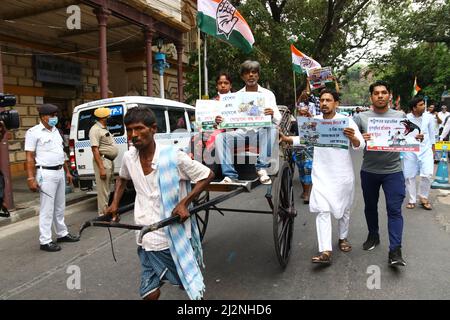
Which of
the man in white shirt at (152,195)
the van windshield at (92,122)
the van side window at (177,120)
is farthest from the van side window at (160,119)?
the man in white shirt at (152,195)

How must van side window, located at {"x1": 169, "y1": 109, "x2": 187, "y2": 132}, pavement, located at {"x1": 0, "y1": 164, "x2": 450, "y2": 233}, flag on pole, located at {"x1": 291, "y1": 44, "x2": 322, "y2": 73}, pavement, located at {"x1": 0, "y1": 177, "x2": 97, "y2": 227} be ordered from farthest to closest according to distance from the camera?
flag on pole, located at {"x1": 291, "y1": 44, "x2": 322, "y2": 73} → van side window, located at {"x1": 169, "y1": 109, "x2": 187, "y2": 132} → pavement, located at {"x1": 0, "y1": 177, "x2": 97, "y2": 227} → pavement, located at {"x1": 0, "y1": 164, "x2": 450, "y2": 233}

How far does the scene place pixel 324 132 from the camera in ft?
13.4

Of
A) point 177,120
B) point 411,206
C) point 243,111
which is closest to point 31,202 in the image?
point 177,120

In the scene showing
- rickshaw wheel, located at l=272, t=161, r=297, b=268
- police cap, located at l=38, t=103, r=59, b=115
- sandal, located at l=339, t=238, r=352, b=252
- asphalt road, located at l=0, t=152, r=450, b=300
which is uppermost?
police cap, located at l=38, t=103, r=59, b=115

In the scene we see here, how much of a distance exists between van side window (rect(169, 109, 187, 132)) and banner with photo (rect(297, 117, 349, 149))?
514 cm

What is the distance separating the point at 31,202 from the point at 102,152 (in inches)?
90.5

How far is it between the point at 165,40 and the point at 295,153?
8.83 metres

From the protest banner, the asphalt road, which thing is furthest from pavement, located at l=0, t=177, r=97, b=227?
the protest banner

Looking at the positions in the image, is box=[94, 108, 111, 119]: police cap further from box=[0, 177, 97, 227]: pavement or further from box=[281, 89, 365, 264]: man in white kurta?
box=[281, 89, 365, 264]: man in white kurta

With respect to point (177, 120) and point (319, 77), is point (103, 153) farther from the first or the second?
point (319, 77)

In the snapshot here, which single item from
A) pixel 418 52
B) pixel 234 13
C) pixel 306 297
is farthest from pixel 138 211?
pixel 418 52

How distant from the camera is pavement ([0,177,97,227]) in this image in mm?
6705

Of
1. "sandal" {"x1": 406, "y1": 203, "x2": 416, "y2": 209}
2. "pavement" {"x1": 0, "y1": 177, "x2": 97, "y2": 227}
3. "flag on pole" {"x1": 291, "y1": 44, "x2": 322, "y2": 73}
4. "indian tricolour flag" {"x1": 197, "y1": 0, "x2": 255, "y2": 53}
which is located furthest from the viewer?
"flag on pole" {"x1": 291, "y1": 44, "x2": 322, "y2": 73}

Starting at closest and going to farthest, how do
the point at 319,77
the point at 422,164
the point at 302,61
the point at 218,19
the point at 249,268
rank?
the point at 249,268, the point at 218,19, the point at 422,164, the point at 319,77, the point at 302,61
